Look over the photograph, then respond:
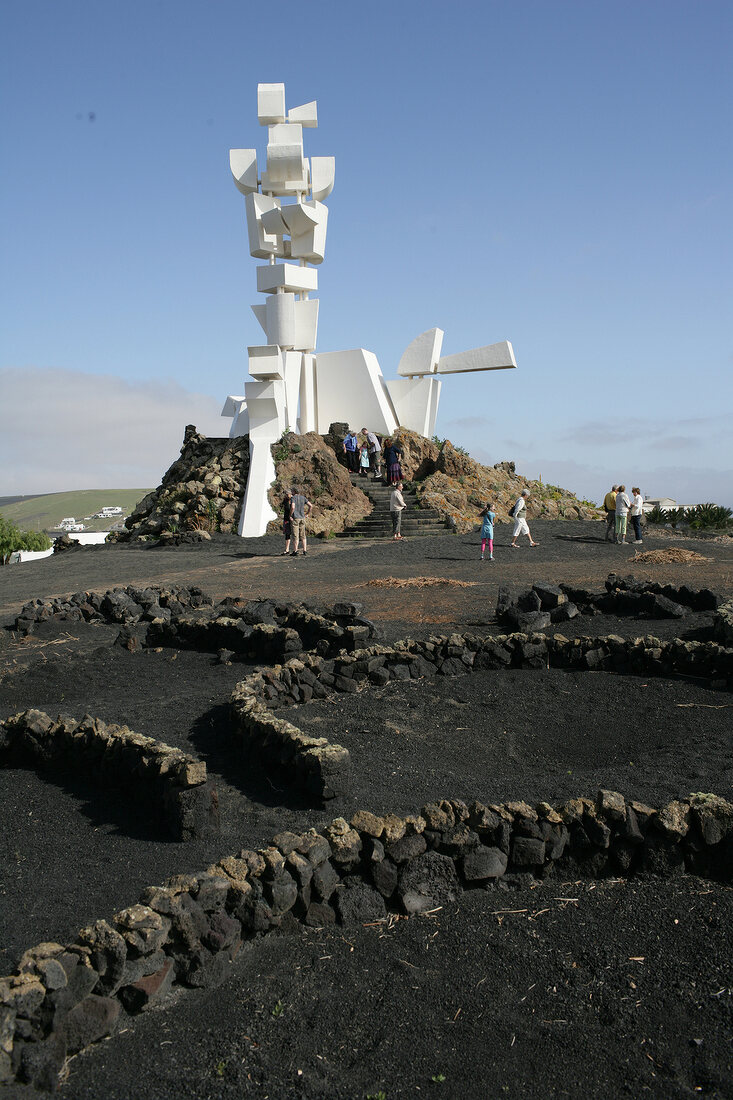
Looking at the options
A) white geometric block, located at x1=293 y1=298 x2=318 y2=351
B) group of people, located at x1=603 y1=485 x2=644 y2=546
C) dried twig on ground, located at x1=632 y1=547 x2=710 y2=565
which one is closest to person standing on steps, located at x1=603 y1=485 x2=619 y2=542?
group of people, located at x1=603 y1=485 x2=644 y2=546

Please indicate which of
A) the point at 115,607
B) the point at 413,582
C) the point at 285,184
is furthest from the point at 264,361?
the point at 115,607

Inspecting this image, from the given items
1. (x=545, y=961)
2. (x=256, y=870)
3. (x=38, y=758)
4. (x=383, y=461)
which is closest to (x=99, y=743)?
(x=38, y=758)

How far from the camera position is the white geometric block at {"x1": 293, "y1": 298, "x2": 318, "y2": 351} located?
30609mm

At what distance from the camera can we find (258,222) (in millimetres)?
29906

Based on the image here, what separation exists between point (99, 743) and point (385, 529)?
1917 centimetres

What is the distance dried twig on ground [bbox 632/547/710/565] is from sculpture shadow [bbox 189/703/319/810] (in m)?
12.7

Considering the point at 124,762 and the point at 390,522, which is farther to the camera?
the point at 390,522

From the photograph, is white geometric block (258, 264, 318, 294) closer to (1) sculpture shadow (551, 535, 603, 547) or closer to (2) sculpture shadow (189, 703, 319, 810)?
(1) sculpture shadow (551, 535, 603, 547)

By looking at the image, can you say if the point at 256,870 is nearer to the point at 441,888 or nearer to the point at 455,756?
the point at 441,888

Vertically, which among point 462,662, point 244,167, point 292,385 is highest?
point 244,167

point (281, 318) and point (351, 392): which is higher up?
point (281, 318)

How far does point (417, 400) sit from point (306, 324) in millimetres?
5348

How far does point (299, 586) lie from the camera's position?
16.4m

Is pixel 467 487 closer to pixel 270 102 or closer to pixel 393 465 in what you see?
pixel 393 465
